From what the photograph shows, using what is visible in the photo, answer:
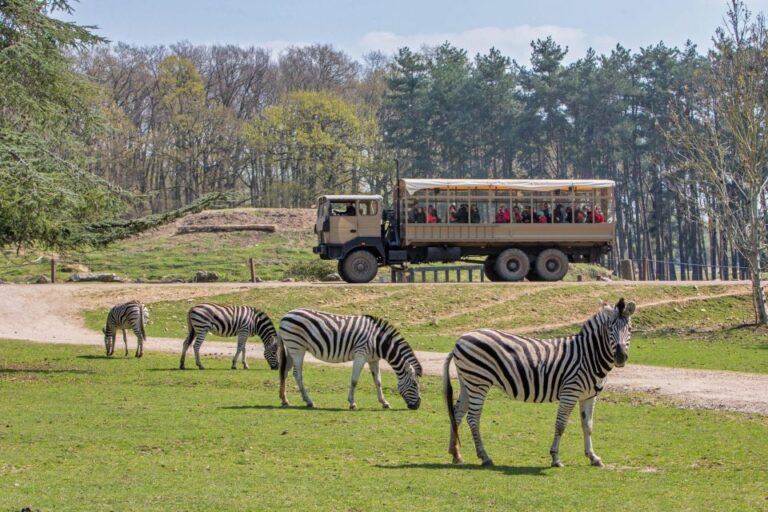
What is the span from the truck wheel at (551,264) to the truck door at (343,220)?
7459 millimetres

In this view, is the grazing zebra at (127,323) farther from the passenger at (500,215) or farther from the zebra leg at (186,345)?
the passenger at (500,215)

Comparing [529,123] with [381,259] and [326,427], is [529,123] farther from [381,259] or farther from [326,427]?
[326,427]

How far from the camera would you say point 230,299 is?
39031mm

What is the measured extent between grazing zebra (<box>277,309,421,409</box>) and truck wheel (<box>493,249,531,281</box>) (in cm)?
2444

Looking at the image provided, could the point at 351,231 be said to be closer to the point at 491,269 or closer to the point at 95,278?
the point at 491,269

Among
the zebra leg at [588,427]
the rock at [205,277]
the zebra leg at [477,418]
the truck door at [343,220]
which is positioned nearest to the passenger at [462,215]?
the truck door at [343,220]

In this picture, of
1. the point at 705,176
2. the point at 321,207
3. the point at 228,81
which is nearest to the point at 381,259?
the point at 321,207

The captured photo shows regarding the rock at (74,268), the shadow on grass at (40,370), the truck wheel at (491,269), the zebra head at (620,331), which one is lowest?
the shadow on grass at (40,370)

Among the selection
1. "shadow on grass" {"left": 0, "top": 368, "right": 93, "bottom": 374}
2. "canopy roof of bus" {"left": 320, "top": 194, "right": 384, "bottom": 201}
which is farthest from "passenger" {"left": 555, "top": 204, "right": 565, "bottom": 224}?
"shadow on grass" {"left": 0, "top": 368, "right": 93, "bottom": 374}

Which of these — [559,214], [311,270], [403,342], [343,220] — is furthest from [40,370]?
[311,270]

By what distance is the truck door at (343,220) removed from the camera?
41.8 metres

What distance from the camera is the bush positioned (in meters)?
51.1

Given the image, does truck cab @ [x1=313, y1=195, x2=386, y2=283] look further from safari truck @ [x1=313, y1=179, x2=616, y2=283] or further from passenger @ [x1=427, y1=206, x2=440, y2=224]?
passenger @ [x1=427, y1=206, x2=440, y2=224]

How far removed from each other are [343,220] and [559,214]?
8281 mm
